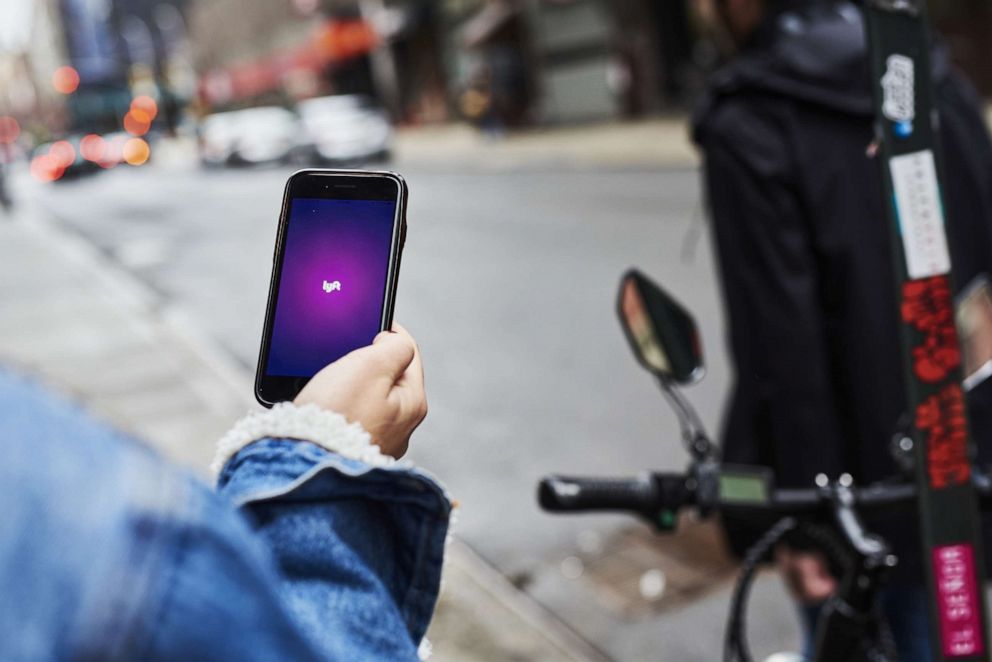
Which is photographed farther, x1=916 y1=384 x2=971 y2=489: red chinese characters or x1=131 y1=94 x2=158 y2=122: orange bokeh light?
x1=131 y1=94 x2=158 y2=122: orange bokeh light

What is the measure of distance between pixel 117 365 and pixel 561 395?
4061mm

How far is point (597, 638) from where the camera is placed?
12.2ft

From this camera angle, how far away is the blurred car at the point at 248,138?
23.8m

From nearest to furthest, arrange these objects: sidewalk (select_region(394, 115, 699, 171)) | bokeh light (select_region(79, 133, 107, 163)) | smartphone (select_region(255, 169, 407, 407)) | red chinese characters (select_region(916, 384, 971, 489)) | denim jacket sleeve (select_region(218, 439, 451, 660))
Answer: denim jacket sleeve (select_region(218, 439, 451, 660)), smartphone (select_region(255, 169, 407, 407)), red chinese characters (select_region(916, 384, 971, 489)), sidewalk (select_region(394, 115, 699, 171)), bokeh light (select_region(79, 133, 107, 163))

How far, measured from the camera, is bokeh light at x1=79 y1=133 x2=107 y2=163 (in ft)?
123

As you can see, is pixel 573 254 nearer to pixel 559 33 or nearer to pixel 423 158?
pixel 423 158

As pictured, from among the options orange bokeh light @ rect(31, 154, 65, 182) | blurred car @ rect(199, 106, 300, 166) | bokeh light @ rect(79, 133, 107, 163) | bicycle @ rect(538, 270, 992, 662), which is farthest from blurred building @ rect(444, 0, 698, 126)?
bicycle @ rect(538, 270, 992, 662)

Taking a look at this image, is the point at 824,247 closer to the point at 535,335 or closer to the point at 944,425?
the point at 944,425

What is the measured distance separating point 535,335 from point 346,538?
23.2 ft

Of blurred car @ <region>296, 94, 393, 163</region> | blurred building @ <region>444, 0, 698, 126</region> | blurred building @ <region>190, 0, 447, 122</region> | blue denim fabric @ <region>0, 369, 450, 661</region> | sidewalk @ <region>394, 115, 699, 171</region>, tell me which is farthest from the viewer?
blurred building @ <region>190, 0, 447, 122</region>

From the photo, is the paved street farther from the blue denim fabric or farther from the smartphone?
the blue denim fabric

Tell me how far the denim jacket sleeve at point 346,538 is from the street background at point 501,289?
183 millimetres

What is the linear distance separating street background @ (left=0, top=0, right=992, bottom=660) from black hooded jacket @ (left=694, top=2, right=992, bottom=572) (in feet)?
1.67

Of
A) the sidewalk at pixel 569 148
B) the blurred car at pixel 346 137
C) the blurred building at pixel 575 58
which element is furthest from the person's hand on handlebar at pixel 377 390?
the blurred building at pixel 575 58
